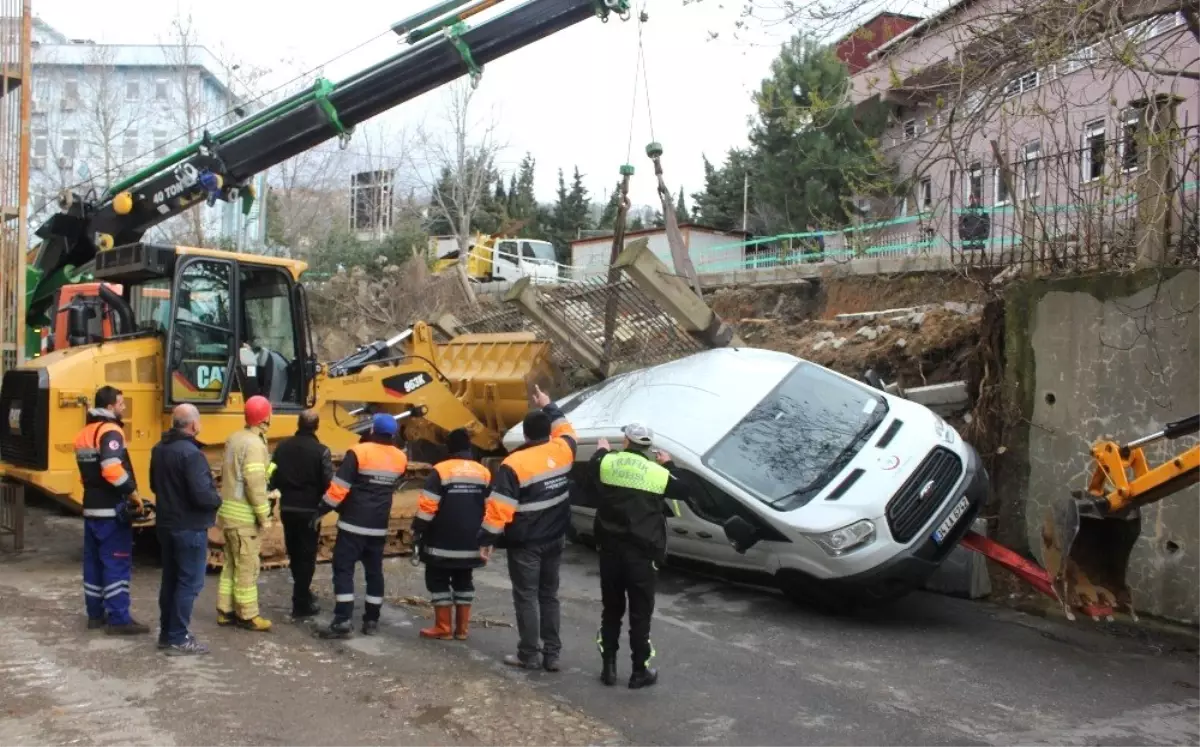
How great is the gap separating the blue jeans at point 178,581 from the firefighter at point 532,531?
1822 mm

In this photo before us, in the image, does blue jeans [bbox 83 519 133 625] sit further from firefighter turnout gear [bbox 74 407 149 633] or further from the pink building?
the pink building

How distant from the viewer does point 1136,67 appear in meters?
6.41

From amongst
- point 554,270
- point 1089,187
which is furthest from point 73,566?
point 554,270

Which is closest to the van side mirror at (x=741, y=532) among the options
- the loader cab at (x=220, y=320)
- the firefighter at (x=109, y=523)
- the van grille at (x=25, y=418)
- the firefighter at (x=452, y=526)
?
the firefighter at (x=452, y=526)

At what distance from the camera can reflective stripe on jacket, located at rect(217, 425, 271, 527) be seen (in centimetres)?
697

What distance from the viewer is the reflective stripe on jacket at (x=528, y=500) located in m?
6.45

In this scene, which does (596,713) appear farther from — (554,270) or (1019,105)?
(554,270)

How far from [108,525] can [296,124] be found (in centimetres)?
537

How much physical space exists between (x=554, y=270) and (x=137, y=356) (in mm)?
21524

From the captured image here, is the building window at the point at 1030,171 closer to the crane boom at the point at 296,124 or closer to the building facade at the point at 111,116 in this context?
the crane boom at the point at 296,124

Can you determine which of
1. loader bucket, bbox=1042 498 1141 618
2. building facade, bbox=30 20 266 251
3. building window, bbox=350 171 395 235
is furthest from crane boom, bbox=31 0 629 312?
building window, bbox=350 171 395 235

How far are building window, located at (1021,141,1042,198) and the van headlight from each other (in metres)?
4.01

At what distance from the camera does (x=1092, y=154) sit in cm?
900

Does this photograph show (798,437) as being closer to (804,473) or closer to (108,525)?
(804,473)
